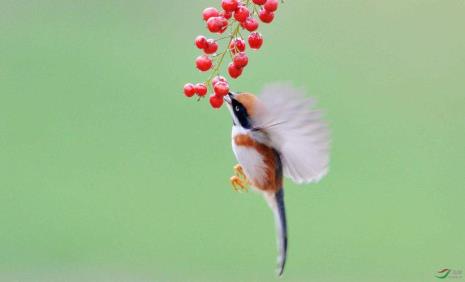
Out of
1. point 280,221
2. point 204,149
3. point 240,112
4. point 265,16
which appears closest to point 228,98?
point 240,112

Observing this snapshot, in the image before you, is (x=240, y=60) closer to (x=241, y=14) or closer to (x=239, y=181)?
(x=241, y=14)

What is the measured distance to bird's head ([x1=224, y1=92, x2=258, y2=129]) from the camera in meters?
1.46

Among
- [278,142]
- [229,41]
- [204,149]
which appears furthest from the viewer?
[204,149]

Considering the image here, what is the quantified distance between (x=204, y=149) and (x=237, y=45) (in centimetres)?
429

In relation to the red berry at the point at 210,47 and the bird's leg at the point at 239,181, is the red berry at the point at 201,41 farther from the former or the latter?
the bird's leg at the point at 239,181

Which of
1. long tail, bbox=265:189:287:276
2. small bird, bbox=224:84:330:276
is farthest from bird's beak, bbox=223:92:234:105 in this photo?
long tail, bbox=265:189:287:276

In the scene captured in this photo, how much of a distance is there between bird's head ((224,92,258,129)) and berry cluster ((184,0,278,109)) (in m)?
0.03

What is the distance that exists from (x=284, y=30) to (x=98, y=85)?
125cm

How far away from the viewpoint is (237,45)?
147 centimetres

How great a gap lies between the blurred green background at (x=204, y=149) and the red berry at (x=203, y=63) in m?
3.08

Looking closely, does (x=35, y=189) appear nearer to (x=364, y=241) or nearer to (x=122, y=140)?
(x=122, y=140)

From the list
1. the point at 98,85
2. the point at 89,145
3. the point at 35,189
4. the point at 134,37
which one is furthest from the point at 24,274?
the point at 134,37

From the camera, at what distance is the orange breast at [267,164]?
1545 millimetres

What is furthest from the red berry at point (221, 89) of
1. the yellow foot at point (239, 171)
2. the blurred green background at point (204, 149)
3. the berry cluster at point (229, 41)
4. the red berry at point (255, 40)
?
the blurred green background at point (204, 149)
